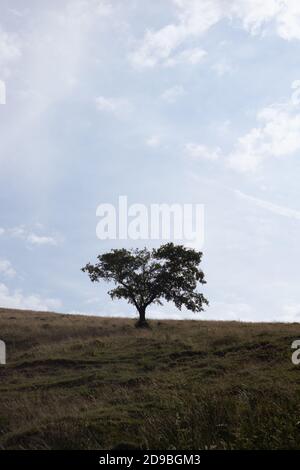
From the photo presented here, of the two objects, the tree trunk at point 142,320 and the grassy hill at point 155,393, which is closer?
the grassy hill at point 155,393

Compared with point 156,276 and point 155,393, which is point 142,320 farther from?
point 155,393

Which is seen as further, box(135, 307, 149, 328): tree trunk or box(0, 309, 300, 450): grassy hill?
box(135, 307, 149, 328): tree trunk

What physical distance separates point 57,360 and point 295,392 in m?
16.2

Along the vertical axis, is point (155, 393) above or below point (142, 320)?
below

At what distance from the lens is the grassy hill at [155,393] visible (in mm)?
9336

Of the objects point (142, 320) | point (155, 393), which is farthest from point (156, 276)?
point (155, 393)

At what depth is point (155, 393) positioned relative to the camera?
47.0 ft

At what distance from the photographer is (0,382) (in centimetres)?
2116

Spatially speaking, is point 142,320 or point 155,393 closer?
point 155,393

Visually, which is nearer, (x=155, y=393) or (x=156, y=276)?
(x=155, y=393)

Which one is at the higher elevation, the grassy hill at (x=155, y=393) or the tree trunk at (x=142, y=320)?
the tree trunk at (x=142, y=320)

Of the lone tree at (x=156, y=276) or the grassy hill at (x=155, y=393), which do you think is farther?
the lone tree at (x=156, y=276)

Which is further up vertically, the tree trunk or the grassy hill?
the tree trunk

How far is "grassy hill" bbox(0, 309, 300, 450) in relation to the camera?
30.6 ft
